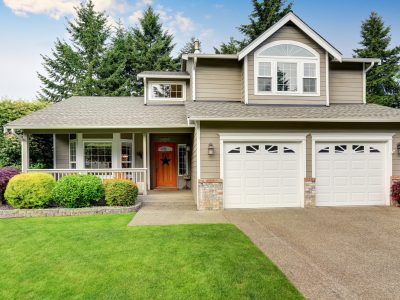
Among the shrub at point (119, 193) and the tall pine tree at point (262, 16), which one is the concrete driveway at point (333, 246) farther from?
the tall pine tree at point (262, 16)

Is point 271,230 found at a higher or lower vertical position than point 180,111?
lower

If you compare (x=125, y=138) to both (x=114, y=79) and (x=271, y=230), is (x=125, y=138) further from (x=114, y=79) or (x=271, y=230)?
(x=114, y=79)

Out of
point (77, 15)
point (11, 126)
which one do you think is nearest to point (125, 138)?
point (11, 126)

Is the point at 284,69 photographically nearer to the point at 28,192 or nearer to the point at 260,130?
the point at 260,130

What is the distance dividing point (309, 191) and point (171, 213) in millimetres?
4846

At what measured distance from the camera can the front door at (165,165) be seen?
13.4 metres

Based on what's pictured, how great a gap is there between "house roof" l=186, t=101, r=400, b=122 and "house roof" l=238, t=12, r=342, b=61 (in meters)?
2.21

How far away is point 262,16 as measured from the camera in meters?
25.5

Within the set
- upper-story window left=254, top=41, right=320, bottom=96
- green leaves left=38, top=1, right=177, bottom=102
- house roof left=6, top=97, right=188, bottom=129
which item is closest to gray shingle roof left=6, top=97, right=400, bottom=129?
house roof left=6, top=97, right=188, bottom=129

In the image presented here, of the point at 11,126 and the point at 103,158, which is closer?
the point at 11,126

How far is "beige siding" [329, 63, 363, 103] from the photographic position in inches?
467

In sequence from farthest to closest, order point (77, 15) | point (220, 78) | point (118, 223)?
1. point (77, 15)
2. point (220, 78)
3. point (118, 223)

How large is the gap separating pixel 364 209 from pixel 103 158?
10905 mm

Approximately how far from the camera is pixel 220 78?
37.1 ft
